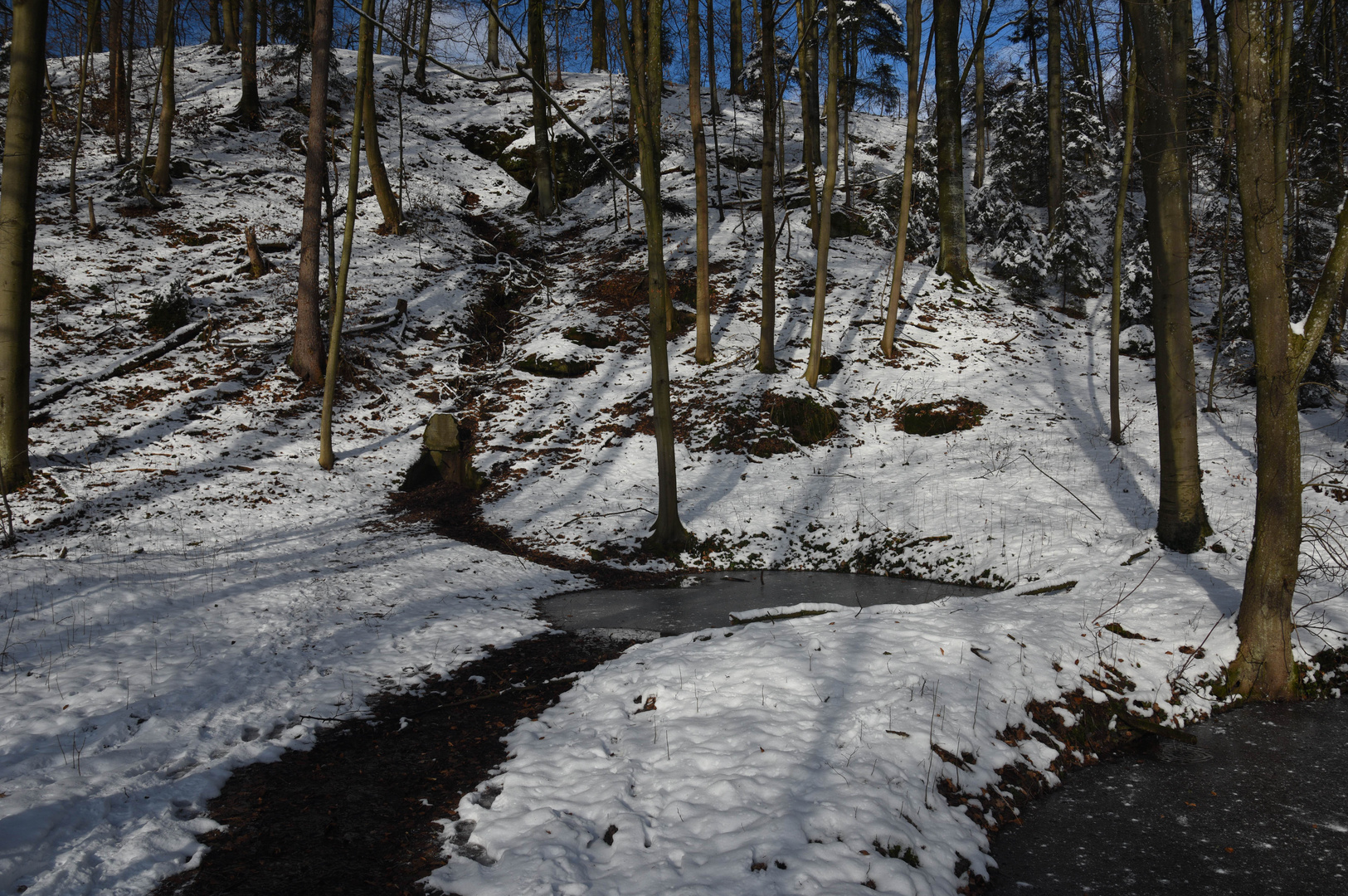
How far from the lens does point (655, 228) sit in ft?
34.2

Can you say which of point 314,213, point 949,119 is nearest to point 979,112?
point 949,119

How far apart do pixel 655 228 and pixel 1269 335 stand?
7614 millimetres

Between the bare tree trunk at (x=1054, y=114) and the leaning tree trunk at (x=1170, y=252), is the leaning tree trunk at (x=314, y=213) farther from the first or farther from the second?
the bare tree trunk at (x=1054, y=114)

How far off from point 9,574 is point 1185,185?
14271 mm

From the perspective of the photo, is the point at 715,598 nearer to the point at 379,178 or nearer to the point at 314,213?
the point at 314,213

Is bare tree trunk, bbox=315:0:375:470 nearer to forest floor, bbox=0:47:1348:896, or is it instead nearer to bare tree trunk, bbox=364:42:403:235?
forest floor, bbox=0:47:1348:896

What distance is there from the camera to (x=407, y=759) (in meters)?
4.88

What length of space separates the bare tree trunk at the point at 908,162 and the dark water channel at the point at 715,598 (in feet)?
29.5

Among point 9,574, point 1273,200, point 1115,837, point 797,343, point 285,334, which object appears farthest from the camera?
point 797,343

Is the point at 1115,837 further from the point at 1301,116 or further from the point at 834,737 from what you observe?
the point at 1301,116

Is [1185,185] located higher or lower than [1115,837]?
higher

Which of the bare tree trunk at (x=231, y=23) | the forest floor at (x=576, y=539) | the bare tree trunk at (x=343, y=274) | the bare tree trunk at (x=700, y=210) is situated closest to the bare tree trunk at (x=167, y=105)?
the forest floor at (x=576, y=539)

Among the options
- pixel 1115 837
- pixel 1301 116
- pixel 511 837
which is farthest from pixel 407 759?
pixel 1301 116

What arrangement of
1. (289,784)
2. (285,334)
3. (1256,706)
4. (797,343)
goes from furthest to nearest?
(797,343), (285,334), (1256,706), (289,784)
